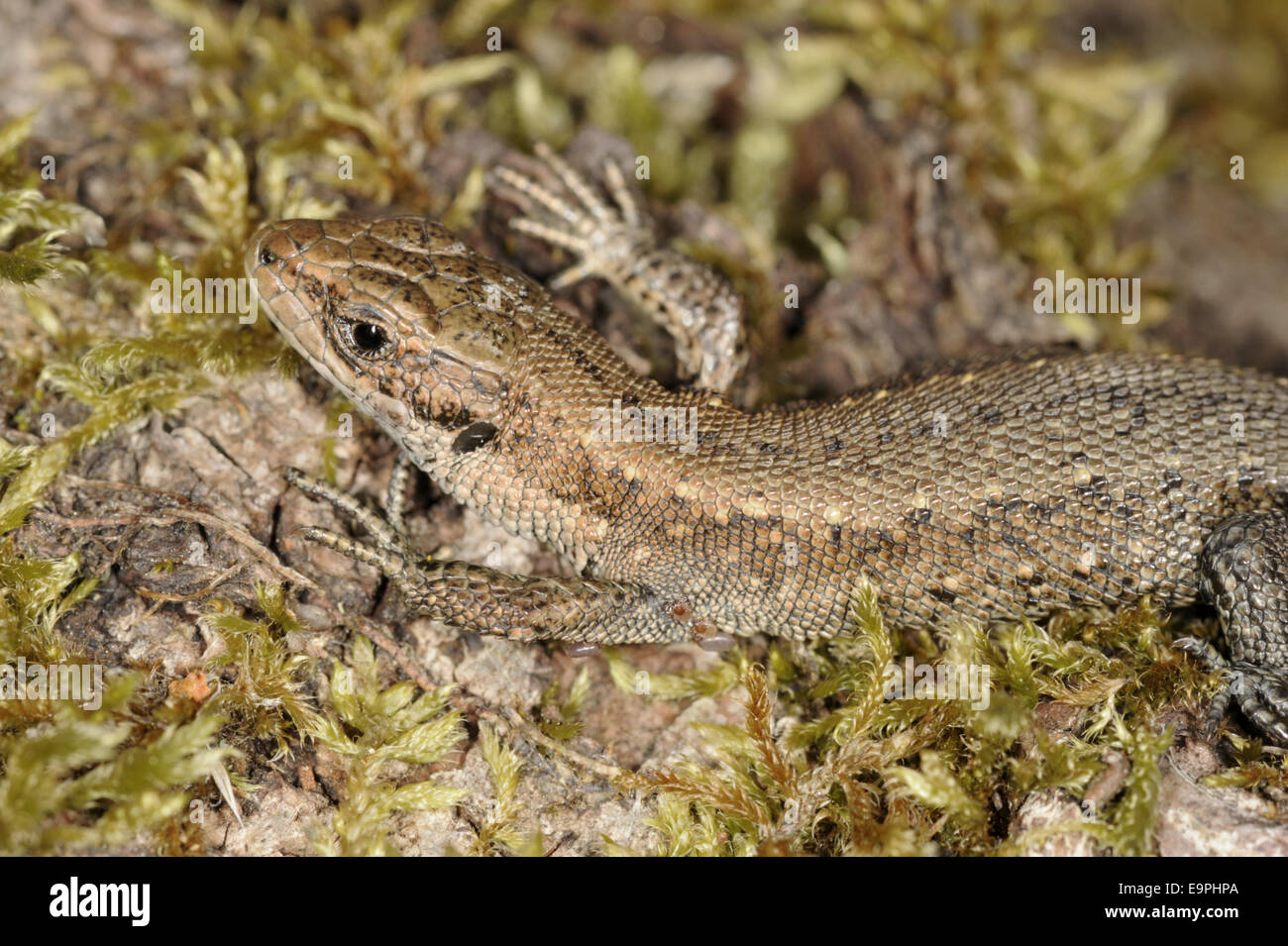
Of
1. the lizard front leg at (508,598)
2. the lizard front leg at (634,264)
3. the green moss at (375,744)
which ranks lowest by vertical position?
the green moss at (375,744)

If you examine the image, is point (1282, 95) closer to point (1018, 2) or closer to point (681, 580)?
point (1018, 2)

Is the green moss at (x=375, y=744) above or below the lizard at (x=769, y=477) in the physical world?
below

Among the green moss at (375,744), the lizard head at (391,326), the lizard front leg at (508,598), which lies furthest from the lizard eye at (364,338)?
the green moss at (375,744)

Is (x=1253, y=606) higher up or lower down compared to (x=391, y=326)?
lower down

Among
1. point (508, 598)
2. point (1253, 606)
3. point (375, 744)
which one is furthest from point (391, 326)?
point (1253, 606)

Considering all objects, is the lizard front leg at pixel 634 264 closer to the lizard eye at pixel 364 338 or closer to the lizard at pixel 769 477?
the lizard at pixel 769 477

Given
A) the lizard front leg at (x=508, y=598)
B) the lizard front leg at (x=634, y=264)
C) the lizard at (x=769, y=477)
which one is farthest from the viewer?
the lizard front leg at (x=634, y=264)

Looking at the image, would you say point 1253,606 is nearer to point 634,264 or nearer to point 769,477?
point 769,477
